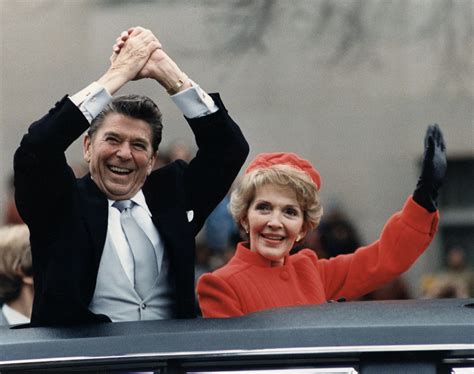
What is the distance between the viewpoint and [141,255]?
12.5 feet

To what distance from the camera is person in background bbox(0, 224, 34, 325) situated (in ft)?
17.9

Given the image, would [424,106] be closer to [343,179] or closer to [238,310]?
[343,179]

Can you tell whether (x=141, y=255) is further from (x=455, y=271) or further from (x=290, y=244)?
(x=455, y=271)

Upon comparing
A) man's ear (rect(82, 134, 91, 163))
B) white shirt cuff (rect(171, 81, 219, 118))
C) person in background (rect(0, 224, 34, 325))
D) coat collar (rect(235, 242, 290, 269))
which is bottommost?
coat collar (rect(235, 242, 290, 269))

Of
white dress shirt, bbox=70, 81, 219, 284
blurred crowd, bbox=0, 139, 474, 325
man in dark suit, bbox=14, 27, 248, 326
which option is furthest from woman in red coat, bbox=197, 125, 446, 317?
blurred crowd, bbox=0, 139, 474, 325

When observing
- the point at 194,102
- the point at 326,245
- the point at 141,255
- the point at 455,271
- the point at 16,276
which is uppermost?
the point at 455,271

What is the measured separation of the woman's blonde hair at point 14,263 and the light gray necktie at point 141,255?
172cm

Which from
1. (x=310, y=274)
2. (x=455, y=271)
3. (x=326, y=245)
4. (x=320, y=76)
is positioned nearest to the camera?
(x=310, y=274)

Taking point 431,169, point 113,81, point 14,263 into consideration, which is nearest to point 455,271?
point 14,263

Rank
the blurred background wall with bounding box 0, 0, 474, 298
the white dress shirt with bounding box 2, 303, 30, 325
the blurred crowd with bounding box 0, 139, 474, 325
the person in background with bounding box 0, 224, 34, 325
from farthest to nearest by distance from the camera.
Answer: the blurred background wall with bounding box 0, 0, 474, 298
the blurred crowd with bounding box 0, 139, 474, 325
the person in background with bounding box 0, 224, 34, 325
the white dress shirt with bounding box 2, 303, 30, 325

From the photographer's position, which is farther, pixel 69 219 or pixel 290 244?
pixel 290 244

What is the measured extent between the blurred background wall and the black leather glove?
7.33 meters

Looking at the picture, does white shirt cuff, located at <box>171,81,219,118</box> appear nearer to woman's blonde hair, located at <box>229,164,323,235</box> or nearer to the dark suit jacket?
the dark suit jacket

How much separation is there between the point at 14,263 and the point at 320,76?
7601 mm
